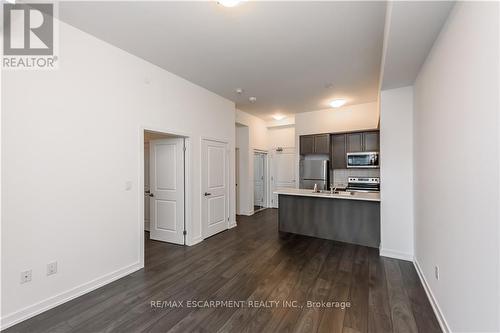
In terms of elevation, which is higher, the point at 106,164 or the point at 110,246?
the point at 106,164

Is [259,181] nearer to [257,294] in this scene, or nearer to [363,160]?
[363,160]

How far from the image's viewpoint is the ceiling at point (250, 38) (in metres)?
2.20

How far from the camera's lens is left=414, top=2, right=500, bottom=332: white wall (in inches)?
48.6

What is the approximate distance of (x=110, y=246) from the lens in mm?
2830

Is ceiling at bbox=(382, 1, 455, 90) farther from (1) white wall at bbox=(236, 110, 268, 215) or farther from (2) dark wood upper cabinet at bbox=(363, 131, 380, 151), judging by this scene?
(1) white wall at bbox=(236, 110, 268, 215)

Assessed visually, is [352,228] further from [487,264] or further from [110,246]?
[110,246]

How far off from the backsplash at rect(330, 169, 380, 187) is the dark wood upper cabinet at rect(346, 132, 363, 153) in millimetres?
623

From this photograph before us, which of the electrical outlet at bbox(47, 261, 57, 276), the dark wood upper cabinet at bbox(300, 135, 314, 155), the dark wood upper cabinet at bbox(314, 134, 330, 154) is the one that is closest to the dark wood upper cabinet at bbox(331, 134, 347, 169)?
the dark wood upper cabinet at bbox(314, 134, 330, 154)

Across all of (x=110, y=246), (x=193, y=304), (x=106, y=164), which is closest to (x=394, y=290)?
(x=193, y=304)

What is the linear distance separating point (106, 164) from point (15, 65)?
4.04 feet

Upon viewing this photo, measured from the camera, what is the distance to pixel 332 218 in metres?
4.31

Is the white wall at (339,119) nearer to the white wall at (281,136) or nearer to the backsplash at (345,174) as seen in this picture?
the white wall at (281,136)

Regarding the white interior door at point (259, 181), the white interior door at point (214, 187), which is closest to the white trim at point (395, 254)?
the white interior door at point (214, 187)

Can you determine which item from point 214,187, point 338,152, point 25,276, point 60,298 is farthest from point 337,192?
point 25,276
